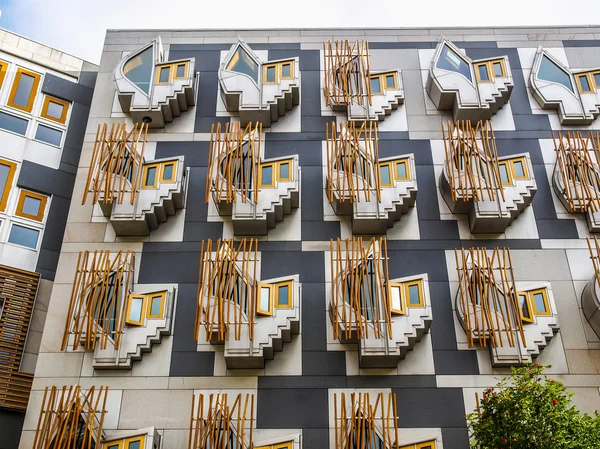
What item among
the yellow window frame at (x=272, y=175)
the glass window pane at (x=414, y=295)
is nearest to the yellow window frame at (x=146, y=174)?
the yellow window frame at (x=272, y=175)

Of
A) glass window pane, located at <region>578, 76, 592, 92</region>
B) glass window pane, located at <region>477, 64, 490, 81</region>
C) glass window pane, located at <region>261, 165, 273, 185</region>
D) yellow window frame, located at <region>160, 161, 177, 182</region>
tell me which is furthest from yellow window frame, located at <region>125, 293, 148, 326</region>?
glass window pane, located at <region>578, 76, 592, 92</region>

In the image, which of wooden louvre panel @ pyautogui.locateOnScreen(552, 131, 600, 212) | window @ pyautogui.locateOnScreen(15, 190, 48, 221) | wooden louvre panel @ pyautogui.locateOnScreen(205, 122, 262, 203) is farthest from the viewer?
window @ pyautogui.locateOnScreen(15, 190, 48, 221)

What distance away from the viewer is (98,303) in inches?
659

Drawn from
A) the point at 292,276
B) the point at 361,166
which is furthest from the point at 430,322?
the point at 361,166

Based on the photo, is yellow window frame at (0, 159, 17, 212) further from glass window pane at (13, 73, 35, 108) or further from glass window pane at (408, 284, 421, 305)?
glass window pane at (408, 284, 421, 305)

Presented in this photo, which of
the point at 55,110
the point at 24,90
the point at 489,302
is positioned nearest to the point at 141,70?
the point at 55,110

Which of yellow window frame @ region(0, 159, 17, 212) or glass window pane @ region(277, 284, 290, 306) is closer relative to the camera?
glass window pane @ region(277, 284, 290, 306)

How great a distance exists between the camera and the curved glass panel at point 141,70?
21266 millimetres

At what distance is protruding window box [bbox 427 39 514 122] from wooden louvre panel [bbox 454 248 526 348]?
210 inches

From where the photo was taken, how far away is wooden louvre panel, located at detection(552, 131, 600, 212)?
1889 cm

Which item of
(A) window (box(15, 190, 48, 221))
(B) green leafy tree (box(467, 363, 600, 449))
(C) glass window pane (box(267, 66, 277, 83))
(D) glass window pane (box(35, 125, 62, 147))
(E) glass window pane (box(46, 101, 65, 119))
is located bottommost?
(B) green leafy tree (box(467, 363, 600, 449))

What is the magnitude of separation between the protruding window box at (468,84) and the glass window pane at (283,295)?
27.0 feet

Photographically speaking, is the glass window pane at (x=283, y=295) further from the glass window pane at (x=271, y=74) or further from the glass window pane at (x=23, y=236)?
the glass window pane at (x=23, y=236)

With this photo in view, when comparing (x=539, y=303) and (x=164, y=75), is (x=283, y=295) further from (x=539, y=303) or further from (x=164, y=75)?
(x=164, y=75)
